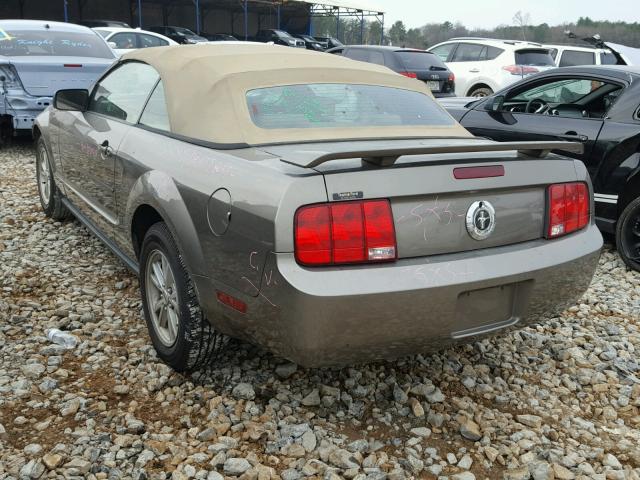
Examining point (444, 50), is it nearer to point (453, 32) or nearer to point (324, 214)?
point (324, 214)

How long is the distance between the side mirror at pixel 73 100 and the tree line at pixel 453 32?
39248mm

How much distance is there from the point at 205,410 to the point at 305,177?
1.17 m

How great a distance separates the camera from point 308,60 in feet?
11.4

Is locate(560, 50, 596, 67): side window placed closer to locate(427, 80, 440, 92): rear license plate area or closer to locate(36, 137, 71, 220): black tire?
locate(427, 80, 440, 92): rear license plate area

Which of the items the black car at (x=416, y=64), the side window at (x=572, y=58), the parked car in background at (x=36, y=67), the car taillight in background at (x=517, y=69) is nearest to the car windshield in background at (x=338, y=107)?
the parked car in background at (x=36, y=67)

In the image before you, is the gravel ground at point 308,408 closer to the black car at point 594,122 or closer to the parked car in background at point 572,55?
the black car at point 594,122

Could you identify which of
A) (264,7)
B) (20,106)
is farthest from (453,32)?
(20,106)

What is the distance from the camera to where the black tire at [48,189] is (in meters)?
5.12

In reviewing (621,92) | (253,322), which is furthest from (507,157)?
(621,92)

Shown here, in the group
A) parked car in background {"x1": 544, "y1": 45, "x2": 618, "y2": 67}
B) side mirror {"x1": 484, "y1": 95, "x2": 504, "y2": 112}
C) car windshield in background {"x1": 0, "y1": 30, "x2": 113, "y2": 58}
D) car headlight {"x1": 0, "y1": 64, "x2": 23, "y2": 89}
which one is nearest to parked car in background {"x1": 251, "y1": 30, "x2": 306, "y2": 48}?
parked car in background {"x1": 544, "y1": 45, "x2": 618, "y2": 67}

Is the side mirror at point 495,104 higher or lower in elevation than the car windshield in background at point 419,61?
lower

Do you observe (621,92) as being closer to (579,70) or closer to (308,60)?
(579,70)

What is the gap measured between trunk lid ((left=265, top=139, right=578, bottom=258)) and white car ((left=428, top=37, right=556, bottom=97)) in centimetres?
1065

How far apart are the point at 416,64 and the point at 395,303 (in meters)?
10.5
